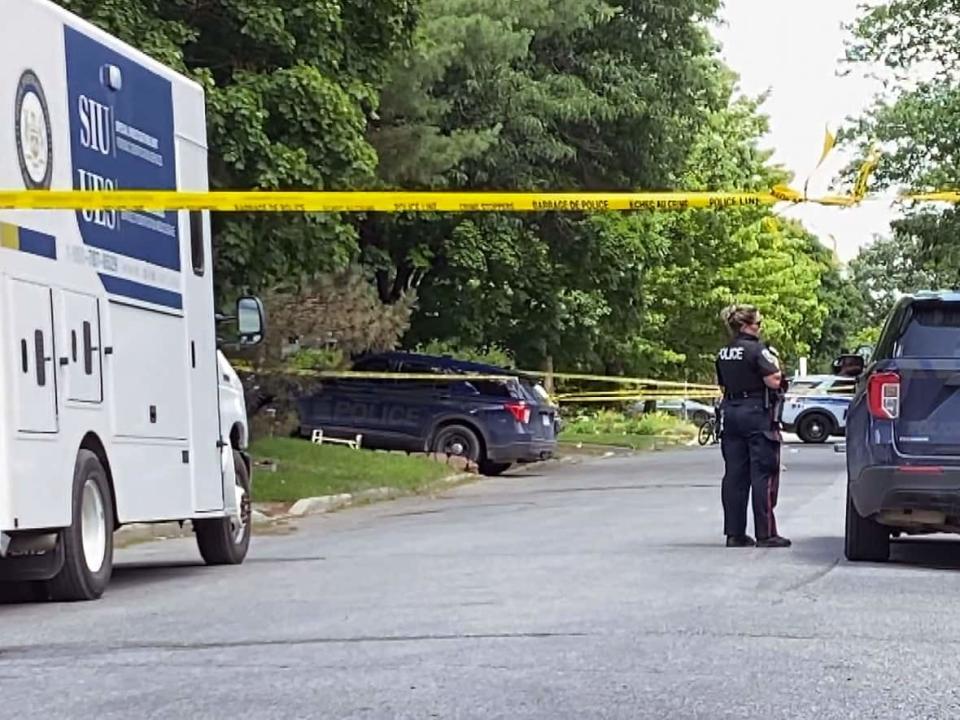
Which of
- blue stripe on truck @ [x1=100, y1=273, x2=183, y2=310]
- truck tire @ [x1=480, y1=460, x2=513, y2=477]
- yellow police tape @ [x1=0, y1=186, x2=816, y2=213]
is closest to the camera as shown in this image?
yellow police tape @ [x1=0, y1=186, x2=816, y2=213]

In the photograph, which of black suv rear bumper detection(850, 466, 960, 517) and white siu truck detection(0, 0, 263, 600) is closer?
white siu truck detection(0, 0, 263, 600)

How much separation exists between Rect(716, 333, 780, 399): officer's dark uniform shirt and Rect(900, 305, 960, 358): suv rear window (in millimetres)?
1529

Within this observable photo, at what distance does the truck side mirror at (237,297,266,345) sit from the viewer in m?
14.0

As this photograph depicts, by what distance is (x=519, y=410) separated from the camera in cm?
2889

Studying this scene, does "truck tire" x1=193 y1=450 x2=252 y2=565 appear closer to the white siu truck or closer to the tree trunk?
the white siu truck

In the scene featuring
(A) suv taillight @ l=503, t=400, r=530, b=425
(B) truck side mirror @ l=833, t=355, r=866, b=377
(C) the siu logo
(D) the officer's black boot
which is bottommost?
(D) the officer's black boot

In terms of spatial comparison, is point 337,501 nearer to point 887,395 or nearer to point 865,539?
point 865,539

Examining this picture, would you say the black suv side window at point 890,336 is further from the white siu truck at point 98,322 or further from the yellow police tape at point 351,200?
the white siu truck at point 98,322

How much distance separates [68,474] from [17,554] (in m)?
0.53

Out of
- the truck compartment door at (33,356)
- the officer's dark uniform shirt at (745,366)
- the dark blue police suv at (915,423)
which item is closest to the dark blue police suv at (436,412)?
the officer's dark uniform shirt at (745,366)

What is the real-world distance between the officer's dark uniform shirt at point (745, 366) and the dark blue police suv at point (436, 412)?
15.4m

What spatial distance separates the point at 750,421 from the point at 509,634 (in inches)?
201

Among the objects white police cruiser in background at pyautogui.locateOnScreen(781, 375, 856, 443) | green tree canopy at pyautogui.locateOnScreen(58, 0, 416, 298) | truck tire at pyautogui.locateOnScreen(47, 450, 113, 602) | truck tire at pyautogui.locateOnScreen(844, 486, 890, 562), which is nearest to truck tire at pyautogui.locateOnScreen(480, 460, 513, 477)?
green tree canopy at pyautogui.locateOnScreen(58, 0, 416, 298)

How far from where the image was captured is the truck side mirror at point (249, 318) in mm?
13984
